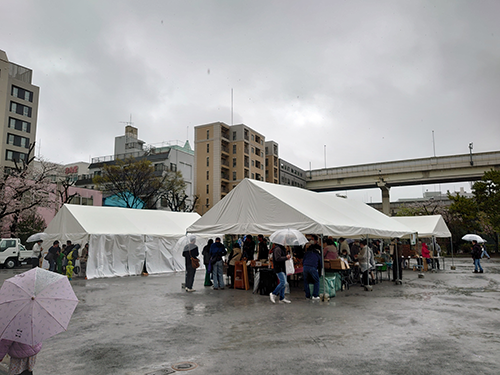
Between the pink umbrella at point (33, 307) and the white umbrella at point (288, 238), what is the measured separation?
714 centimetres

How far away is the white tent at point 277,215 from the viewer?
1161cm

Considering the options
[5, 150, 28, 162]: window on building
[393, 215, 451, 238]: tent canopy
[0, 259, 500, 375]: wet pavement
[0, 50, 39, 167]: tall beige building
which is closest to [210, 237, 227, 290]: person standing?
[0, 259, 500, 375]: wet pavement

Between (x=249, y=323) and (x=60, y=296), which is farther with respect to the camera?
(x=249, y=323)

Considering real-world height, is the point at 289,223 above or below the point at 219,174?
below

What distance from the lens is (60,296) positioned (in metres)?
3.54

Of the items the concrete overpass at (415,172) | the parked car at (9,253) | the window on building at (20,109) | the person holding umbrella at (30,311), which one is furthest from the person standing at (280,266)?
the window on building at (20,109)

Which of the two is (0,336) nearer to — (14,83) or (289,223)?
(289,223)

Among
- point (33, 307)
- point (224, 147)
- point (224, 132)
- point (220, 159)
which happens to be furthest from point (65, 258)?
point (224, 132)

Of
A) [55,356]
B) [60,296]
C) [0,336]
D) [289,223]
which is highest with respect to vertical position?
[289,223]

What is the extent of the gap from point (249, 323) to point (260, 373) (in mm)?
3049

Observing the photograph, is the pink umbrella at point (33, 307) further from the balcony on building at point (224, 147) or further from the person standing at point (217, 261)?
the balcony on building at point (224, 147)

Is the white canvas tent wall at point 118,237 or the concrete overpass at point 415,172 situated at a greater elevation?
the concrete overpass at point 415,172

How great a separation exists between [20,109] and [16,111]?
28.4 inches

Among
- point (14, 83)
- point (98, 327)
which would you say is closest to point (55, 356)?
point (98, 327)
